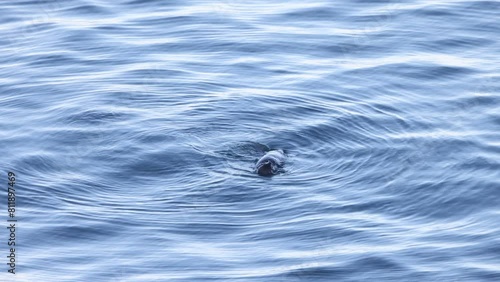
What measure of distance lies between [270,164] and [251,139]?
3.79 feet

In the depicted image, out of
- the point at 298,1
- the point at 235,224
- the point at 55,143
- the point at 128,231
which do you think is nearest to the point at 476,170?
the point at 235,224

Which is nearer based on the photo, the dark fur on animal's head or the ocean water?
the ocean water

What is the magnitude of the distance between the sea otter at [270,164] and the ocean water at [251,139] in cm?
13

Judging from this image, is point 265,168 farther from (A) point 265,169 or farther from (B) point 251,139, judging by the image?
(B) point 251,139

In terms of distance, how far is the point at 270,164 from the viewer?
14.3 m

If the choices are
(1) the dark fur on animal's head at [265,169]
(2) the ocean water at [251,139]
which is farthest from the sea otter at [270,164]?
(2) the ocean water at [251,139]

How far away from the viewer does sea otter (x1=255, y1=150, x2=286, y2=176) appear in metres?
14.2

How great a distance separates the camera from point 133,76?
59.4ft

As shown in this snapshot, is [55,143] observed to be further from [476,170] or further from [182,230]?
[476,170]

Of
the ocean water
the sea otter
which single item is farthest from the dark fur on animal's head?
the ocean water

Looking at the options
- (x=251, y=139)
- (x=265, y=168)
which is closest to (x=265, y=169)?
(x=265, y=168)

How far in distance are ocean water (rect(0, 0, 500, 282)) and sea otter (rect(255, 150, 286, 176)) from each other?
0.41 feet

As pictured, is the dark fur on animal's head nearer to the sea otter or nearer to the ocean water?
the sea otter

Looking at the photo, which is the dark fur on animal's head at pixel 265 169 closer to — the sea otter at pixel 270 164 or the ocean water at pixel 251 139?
the sea otter at pixel 270 164
